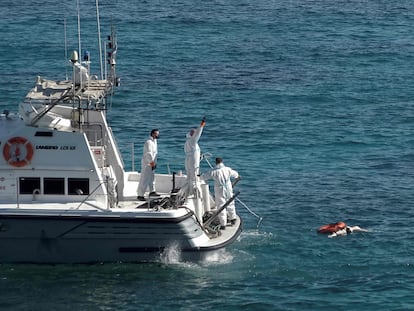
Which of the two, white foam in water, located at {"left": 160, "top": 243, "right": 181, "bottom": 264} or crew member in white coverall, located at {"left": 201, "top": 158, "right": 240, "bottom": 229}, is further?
crew member in white coverall, located at {"left": 201, "top": 158, "right": 240, "bottom": 229}

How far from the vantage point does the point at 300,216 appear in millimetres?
38438

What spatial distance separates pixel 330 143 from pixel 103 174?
1462 centimetres

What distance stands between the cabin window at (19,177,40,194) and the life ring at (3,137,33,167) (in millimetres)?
389

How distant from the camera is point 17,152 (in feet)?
112

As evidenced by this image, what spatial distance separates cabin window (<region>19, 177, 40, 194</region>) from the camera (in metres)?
34.2

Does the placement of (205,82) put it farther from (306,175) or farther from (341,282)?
(341,282)

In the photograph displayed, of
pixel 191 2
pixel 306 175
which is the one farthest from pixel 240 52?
pixel 306 175

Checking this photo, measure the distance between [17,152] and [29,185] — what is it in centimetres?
88

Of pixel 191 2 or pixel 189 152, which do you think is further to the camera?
pixel 191 2

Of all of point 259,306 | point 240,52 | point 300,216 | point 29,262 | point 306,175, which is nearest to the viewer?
point 259,306

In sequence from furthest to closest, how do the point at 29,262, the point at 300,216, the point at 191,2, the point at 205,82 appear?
the point at 191,2
the point at 205,82
the point at 300,216
the point at 29,262

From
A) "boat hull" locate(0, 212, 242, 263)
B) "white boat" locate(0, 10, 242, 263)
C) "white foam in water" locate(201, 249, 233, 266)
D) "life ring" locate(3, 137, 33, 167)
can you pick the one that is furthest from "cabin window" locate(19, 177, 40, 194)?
"white foam in water" locate(201, 249, 233, 266)

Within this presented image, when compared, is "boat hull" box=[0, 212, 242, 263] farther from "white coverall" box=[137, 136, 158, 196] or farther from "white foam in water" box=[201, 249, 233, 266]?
"white coverall" box=[137, 136, 158, 196]

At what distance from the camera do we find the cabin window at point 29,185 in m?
34.2
